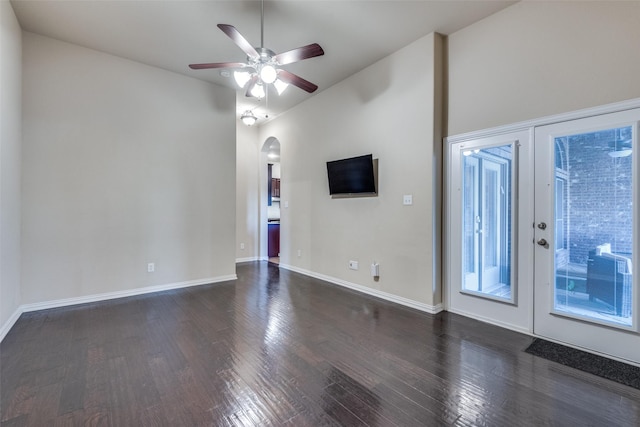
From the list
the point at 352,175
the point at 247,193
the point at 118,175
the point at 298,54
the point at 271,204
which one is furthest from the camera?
the point at 271,204

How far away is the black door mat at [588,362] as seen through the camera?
2039 mm

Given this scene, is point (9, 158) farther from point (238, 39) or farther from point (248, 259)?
point (248, 259)

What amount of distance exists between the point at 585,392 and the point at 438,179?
2.20 meters

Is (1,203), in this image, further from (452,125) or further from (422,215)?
(452,125)

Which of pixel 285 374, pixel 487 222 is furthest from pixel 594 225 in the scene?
pixel 285 374

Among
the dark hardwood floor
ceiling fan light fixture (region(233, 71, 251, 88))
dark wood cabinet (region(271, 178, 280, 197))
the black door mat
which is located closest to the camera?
the dark hardwood floor

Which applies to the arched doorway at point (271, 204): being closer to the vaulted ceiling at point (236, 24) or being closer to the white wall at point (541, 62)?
the vaulted ceiling at point (236, 24)

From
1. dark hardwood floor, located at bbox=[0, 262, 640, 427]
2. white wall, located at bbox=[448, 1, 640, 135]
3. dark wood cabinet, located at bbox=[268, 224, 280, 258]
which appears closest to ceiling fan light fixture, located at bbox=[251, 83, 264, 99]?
white wall, located at bbox=[448, 1, 640, 135]

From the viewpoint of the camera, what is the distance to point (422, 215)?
338 centimetres

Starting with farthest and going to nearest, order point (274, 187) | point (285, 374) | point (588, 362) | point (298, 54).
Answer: point (274, 187)
point (298, 54)
point (588, 362)
point (285, 374)

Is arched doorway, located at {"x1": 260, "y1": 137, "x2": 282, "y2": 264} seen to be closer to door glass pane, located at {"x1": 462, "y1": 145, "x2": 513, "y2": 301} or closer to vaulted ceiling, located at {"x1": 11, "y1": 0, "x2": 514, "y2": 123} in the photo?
vaulted ceiling, located at {"x1": 11, "y1": 0, "x2": 514, "y2": 123}

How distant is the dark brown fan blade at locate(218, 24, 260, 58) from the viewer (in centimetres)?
225

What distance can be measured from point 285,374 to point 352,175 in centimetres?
278

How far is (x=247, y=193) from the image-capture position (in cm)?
659
